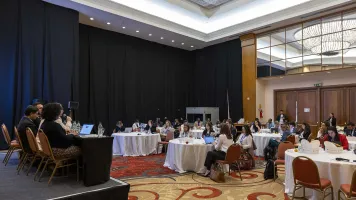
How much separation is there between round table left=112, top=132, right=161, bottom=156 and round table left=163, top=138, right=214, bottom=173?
246 cm

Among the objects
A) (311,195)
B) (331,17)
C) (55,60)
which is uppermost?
(331,17)

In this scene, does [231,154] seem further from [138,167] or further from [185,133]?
[138,167]

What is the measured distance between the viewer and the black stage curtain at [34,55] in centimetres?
858

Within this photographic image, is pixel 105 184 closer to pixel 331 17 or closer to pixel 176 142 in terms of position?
pixel 176 142

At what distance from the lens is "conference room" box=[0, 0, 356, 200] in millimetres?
3973

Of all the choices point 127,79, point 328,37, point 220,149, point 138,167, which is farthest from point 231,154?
point 127,79

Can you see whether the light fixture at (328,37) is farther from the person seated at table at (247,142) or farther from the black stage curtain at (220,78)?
the person seated at table at (247,142)

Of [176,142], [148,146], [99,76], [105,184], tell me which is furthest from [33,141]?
[99,76]

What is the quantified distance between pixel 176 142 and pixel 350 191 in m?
3.90

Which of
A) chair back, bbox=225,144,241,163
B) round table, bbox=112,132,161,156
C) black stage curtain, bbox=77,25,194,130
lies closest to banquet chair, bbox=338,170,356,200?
chair back, bbox=225,144,241,163

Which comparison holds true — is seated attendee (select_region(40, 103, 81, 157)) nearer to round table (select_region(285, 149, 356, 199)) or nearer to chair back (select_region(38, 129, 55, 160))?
chair back (select_region(38, 129, 55, 160))

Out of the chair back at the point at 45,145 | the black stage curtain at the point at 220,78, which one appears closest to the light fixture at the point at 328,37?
the black stage curtain at the point at 220,78

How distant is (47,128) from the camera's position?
383cm

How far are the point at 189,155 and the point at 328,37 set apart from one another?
8.04 metres
